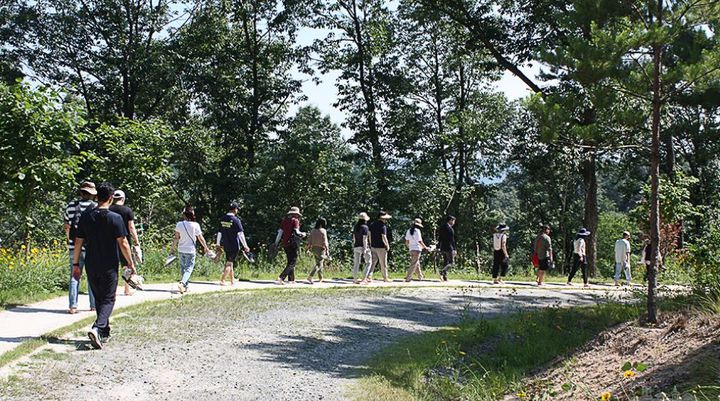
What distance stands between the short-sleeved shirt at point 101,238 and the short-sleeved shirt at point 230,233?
7335 millimetres

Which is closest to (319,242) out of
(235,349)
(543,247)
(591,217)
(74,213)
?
(543,247)

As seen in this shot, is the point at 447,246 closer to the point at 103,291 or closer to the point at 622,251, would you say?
the point at 622,251

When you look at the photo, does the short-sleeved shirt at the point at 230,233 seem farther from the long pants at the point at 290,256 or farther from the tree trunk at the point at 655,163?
the tree trunk at the point at 655,163

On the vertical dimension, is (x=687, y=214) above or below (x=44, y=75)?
Answer: below

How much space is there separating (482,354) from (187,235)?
273 inches

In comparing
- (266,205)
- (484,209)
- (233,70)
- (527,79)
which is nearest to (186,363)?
(527,79)

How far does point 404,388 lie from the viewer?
7.58 meters

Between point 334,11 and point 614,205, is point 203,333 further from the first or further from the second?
point 614,205

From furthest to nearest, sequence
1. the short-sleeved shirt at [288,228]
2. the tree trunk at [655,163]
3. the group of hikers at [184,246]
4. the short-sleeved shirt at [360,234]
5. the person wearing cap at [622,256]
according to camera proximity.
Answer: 1. the person wearing cap at [622,256]
2. the short-sleeved shirt at [360,234]
3. the short-sleeved shirt at [288,228]
4. the tree trunk at [655,163]
5. the group of hikers at [184,246]

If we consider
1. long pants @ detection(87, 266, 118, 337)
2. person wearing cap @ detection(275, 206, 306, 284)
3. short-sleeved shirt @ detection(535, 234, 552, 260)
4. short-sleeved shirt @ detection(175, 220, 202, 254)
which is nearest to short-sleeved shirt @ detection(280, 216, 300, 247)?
person wearing cap @ detection(275, 206, 306, 284)

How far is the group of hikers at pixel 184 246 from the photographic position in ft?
27.7

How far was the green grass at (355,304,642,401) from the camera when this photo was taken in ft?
25.1

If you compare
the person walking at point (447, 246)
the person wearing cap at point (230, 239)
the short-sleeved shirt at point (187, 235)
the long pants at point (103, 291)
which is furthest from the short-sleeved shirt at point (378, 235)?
the long pants at point (103, 291)

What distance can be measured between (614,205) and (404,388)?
74.7 meters
